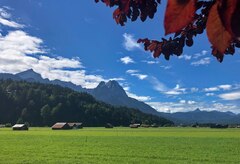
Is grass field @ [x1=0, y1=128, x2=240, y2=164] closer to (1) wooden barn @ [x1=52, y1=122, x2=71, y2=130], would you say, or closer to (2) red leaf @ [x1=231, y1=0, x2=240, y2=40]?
(2) red leaf @ [x1=231, y1=0, x2=240, y2=40]

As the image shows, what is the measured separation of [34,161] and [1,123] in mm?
177922

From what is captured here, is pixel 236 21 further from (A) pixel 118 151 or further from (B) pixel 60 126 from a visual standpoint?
(B) pixel 60 126

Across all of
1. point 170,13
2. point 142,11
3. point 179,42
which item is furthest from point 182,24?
point 179,42

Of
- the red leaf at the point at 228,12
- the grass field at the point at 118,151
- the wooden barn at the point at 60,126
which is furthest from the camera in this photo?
the wooden barn at the point at 60,126

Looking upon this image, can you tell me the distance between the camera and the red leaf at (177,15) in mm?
946

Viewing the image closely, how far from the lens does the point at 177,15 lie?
3.10ft

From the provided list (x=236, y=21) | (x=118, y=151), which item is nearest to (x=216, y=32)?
(x=236, y=21)

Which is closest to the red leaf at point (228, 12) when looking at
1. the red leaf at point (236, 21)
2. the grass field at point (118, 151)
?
the red leaf at point (236, 21)

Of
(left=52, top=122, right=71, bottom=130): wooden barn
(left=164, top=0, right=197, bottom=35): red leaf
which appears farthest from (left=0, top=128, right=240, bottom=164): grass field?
(left=52, top=122, right=71, bottom=130): wooden barn

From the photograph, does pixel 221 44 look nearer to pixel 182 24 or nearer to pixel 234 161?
pixel 182 24

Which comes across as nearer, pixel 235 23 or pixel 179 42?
pixel 235 23

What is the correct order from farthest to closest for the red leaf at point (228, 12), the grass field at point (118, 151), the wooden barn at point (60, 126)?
the wooden barn at point (60, 126), the grass field at point (118, 151), the red leaf at point (228, 12)

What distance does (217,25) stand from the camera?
3.14 ft

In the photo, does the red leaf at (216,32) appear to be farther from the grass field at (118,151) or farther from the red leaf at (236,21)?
the grass field at (118,151)
